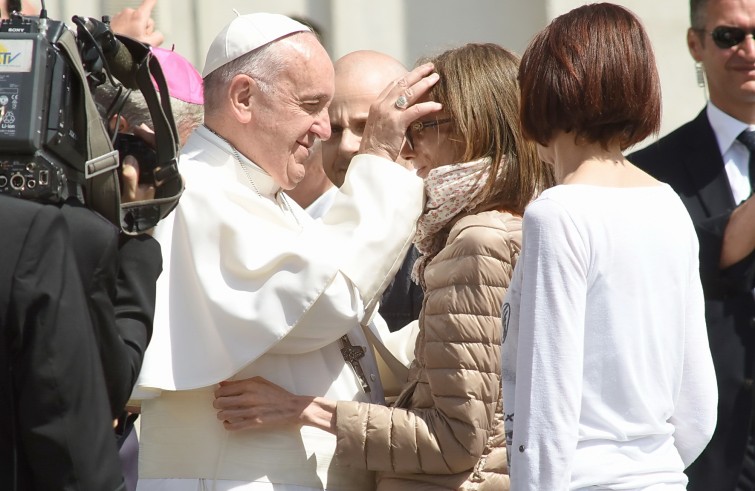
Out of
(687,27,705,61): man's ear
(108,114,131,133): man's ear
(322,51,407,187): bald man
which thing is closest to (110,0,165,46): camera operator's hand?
(322,51,407,187): bald man

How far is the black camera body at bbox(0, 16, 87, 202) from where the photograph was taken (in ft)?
6.67

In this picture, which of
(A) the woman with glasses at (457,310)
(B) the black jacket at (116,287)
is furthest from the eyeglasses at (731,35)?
(B) the black jacket at (116,287)

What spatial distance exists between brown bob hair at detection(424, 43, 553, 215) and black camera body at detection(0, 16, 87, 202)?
4.09ft

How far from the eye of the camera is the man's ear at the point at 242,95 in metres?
3.29

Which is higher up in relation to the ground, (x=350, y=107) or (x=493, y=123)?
(x=493, y=123)

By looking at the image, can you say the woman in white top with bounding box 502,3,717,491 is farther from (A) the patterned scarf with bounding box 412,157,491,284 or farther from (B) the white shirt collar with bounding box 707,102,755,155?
(B) the white shirt collar with bounding box 707,102,755,155

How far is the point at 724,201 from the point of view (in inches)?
145

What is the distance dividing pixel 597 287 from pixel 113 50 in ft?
3.49

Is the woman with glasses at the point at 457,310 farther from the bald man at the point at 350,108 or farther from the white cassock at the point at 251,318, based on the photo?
the bald man at the point at 350,108

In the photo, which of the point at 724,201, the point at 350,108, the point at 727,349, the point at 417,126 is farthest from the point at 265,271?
the point at 350,108

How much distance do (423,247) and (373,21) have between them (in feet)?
9.72

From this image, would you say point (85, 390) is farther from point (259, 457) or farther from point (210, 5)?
point (210, 5)

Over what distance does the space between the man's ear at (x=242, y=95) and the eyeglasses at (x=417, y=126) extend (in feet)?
1.43

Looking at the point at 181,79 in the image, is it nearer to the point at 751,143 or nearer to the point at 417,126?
the point at 417,126
